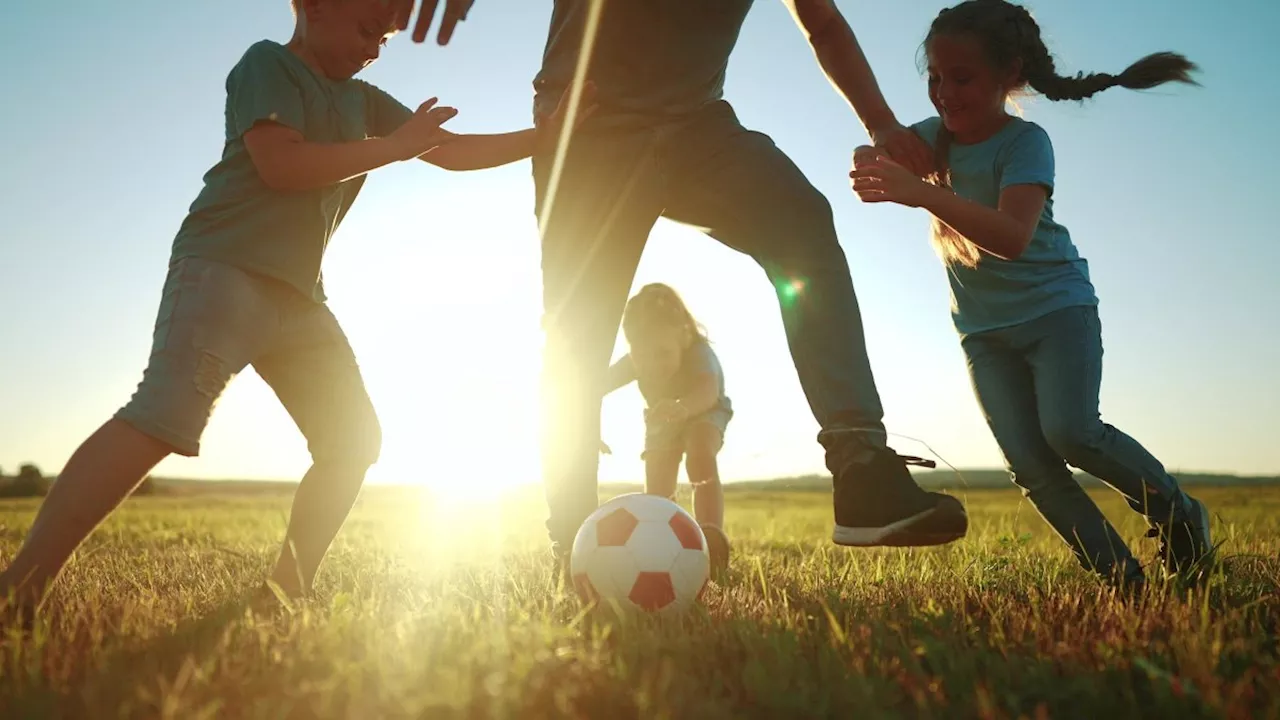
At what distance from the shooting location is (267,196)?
328 cm

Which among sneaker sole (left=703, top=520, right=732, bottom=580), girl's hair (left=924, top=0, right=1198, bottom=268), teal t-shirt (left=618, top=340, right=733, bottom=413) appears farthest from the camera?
teal t-shirt (left=618, top=340, right=733, bottom=413)

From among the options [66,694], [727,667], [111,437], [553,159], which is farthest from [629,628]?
[553,159]

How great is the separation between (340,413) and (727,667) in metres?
2.26

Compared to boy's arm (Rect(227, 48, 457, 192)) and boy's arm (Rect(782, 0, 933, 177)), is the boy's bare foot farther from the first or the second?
boy's arm (Rect(227, 48, 457, 192))

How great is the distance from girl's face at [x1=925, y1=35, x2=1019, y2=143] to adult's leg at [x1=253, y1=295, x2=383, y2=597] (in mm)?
2891

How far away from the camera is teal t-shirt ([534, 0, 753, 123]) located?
3.63 meters

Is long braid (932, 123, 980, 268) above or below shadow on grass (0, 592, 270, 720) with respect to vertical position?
above

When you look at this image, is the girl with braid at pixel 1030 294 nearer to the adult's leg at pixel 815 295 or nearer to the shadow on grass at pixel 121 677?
the adult's leg at pixel 815 295

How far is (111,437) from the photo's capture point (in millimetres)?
2834

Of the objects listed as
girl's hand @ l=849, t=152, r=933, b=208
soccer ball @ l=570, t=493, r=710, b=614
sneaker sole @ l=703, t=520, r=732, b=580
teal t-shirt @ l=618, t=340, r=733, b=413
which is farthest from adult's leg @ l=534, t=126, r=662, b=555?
teal t-shirt @ l=618, t=340, r=733, b=413

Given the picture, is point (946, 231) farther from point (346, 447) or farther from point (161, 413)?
point (161, 413)

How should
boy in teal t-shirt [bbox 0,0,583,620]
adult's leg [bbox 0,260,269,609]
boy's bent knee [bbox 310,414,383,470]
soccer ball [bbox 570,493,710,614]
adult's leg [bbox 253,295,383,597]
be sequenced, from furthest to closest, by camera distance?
boy's bent knee [bbox 310,414,383,470] → adult's leg [bbox 253,295,383,597] → soccer ball [bbox 570,493,710,614] → boy in teal t-shirt [bbox 0,0,583,620] → adult's leg [bbox 0,260,269,609]

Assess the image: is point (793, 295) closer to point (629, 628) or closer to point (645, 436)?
point (629, 628)

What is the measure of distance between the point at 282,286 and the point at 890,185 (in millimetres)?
2327
